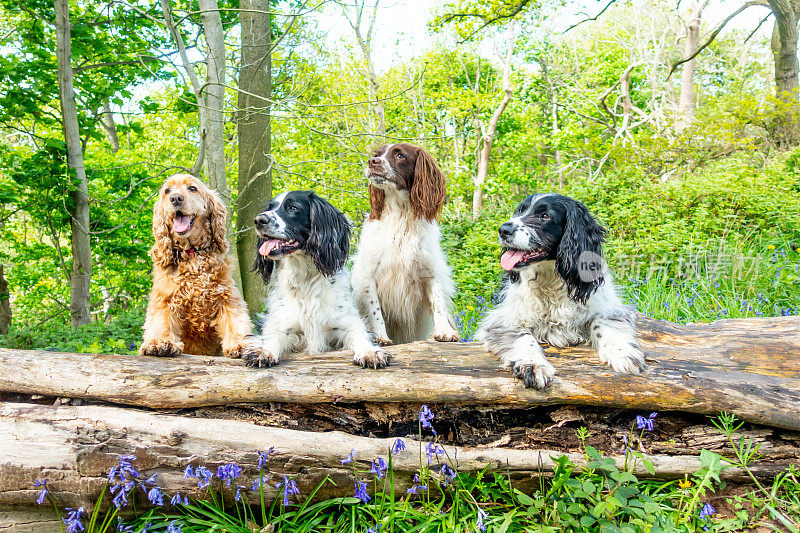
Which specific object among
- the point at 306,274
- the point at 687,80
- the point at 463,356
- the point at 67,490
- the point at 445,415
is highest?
the point at 687,80

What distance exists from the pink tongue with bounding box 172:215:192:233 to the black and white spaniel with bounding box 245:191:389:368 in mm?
547

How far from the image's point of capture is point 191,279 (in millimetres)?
3723

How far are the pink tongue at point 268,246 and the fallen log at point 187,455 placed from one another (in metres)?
1.12

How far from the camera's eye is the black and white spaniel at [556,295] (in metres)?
3.24

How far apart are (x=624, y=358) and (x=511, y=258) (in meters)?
0.93

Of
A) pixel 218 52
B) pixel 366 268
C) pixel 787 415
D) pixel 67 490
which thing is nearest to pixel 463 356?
pixel 366 268

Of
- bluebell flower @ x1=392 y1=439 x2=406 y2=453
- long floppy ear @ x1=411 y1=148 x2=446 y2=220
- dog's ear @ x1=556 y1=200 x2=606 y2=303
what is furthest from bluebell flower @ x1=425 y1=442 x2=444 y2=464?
long floppy ear @ x1=411 y1=148 x2=446 y2=220

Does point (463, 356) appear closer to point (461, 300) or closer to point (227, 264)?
point (227, 264)

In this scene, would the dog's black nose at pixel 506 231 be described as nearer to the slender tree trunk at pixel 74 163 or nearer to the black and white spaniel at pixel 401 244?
the black and white spaniel at pixel 401 244

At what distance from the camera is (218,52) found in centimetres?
589

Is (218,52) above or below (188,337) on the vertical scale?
above

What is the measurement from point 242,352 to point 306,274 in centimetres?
71

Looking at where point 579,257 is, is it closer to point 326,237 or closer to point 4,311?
point 326,237

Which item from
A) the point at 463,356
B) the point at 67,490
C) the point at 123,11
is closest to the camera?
the point at 67,490
